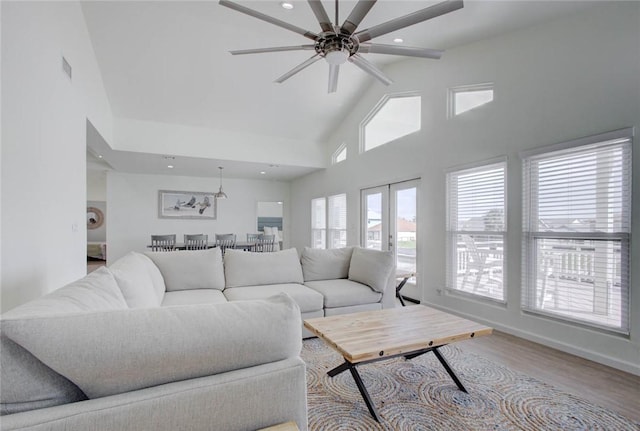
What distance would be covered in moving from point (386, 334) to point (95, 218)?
11770 millimetres

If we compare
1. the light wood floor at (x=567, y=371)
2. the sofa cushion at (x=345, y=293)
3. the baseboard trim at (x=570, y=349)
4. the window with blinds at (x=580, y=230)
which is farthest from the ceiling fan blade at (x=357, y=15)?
the baseboard trim at (x=570, y=349)

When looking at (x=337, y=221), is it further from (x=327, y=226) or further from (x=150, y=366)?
(x=150, y=366)

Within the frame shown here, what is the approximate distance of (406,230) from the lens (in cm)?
485

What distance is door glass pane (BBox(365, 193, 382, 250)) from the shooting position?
5.38m

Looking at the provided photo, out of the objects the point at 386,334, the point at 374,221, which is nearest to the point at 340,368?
the point at 386,334

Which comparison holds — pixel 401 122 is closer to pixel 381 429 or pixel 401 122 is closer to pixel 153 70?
pixel 153 70

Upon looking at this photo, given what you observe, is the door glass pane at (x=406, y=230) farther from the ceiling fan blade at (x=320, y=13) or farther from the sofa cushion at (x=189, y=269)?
the ceiling fan blade at (x=320, y=13)

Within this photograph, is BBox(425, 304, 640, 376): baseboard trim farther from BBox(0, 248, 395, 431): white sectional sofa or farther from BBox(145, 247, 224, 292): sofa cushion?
BBox(145, 247, 224, 292): sofa cushion

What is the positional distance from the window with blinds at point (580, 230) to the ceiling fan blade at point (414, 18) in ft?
5.89

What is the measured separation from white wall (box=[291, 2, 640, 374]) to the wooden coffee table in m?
1.37

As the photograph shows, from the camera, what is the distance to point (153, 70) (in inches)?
177

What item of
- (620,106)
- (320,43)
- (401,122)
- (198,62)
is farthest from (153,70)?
(620,106)

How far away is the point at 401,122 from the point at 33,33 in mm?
4370

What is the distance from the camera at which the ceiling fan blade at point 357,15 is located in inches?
79.3
